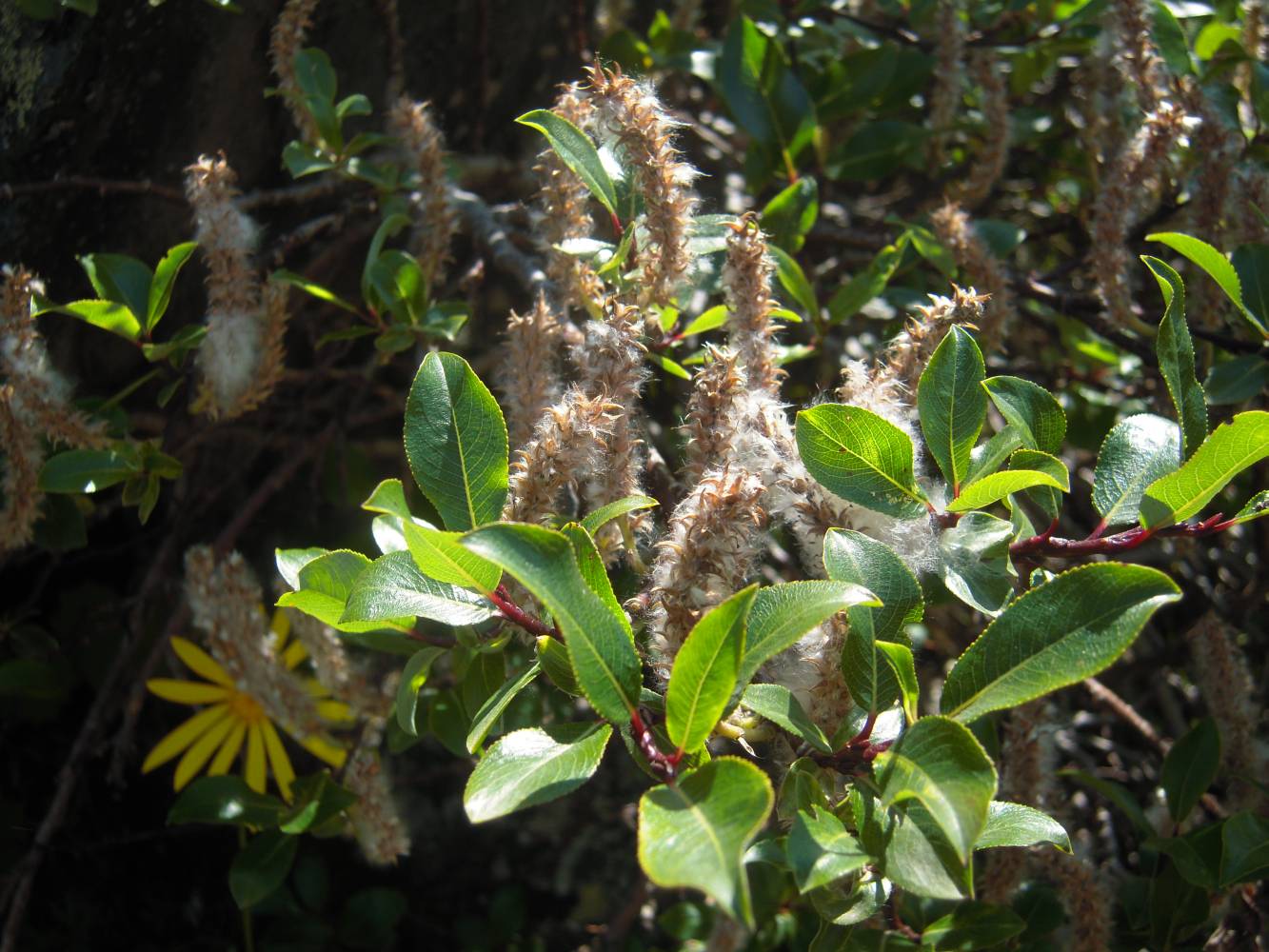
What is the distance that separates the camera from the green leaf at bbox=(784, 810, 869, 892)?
0.62 metres

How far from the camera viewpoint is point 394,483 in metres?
0.77

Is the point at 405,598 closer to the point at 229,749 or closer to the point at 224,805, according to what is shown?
the point at 224,805

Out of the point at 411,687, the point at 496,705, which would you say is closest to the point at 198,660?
the point at 411,687

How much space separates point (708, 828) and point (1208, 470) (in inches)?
18.0

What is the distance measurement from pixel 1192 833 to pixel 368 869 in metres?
1.22

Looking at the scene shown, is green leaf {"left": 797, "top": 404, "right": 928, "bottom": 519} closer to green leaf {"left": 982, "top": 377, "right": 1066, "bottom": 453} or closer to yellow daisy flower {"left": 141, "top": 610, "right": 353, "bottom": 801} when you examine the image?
green leaf {"left": 982, "top": 377, "right": 1066, "bottom": 453}

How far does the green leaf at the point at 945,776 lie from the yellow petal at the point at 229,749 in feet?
3.48

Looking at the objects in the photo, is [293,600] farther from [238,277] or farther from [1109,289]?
[1109,289]

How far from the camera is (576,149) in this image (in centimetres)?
87

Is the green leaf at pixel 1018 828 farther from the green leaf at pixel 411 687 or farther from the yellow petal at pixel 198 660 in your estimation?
the yellow petal at pixel 198 660

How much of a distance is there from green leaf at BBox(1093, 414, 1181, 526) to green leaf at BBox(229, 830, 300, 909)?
3.17ft

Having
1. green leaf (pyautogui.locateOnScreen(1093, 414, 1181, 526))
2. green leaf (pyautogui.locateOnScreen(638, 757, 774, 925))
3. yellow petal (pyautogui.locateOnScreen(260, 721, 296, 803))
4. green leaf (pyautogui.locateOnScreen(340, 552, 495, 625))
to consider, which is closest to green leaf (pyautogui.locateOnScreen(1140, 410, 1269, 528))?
green leaf (pyautogui.locateOnScreen(1093, 414, 1181, 526))

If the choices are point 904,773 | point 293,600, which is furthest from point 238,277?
point 904,773

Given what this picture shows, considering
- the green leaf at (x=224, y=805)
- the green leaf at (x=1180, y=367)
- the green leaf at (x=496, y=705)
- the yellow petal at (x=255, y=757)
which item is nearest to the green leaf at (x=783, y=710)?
the green leaf at (x=496, y=705)
